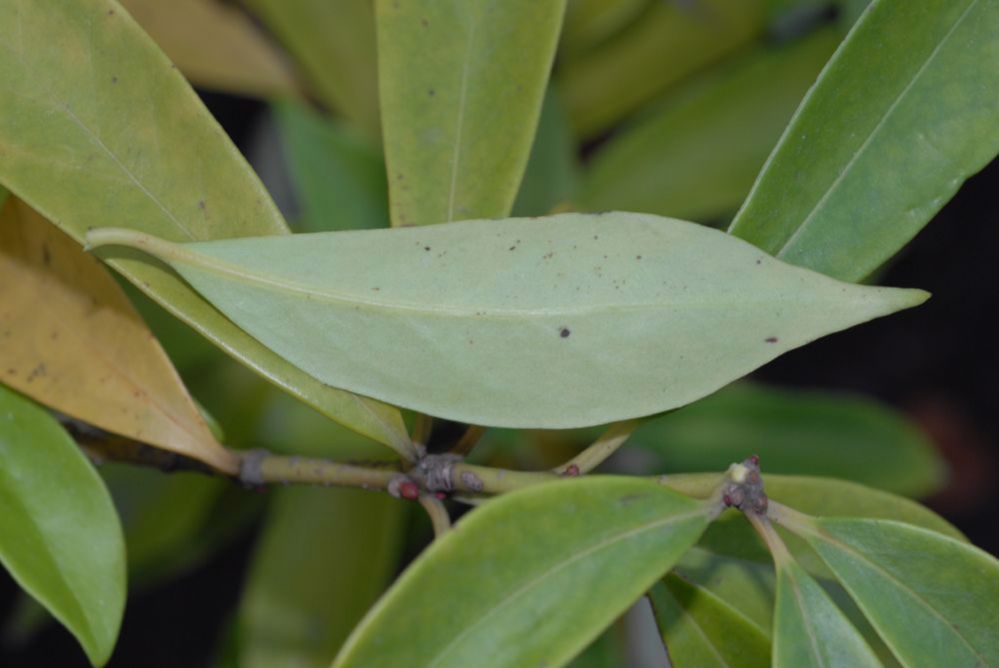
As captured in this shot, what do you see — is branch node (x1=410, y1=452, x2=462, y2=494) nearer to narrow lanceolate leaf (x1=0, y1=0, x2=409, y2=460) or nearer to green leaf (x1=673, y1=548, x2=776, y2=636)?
narrow lanceolate leaf (x1=0, y1=0, x2=409, y2=460)

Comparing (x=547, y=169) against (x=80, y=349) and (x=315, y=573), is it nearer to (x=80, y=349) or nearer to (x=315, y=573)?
(x=315, y=573)

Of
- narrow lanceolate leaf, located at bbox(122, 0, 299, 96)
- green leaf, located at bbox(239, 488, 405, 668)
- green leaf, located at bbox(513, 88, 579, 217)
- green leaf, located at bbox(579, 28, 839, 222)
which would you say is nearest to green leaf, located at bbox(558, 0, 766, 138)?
green leaf, located at bbox(579, 28, 839, 222)

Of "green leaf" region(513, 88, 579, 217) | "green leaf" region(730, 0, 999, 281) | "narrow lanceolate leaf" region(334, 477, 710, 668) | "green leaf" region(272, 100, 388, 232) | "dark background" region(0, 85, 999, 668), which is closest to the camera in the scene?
"narrow lanceolate leaf" region(334, 477, 710, 668)

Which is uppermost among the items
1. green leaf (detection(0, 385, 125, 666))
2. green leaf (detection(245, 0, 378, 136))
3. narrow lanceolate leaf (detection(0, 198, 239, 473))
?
green leaf (detection(245, 0, 378, 136))

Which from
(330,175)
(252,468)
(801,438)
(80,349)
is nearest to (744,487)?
(252,468)

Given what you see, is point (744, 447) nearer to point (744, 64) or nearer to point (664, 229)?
point (744, 64)

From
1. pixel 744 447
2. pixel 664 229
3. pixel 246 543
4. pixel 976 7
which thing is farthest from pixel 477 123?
pixel 246 543
